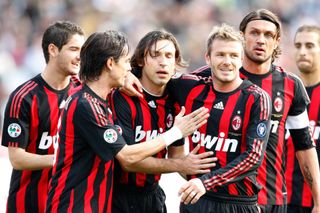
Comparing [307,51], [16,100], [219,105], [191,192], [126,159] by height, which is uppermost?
[307,51]

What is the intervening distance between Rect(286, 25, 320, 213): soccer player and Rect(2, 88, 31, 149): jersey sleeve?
2.46m

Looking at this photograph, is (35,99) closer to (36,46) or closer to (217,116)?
(217,116)

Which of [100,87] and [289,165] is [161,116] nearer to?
[100,87]

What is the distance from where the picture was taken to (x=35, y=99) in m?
6.93

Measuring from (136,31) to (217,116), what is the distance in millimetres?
10806

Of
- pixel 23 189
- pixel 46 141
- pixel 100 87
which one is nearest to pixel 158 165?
pixel 100 87

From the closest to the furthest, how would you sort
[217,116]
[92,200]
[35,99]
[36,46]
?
[92,200]
[217,116]
[35,99]
[36,46]

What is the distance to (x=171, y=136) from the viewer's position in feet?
20.2

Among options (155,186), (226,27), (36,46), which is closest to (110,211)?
(155,186)

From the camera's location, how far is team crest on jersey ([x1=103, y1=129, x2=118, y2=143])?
19.4 feet

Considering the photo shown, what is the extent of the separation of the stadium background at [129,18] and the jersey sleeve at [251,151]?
9647 millimetres

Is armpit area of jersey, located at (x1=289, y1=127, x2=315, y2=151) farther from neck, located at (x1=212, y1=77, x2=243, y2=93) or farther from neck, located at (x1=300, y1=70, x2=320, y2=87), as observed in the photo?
neck, located at (x1=300, y1=70, x2=320, y2=87)

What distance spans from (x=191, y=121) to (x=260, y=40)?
1.11 m

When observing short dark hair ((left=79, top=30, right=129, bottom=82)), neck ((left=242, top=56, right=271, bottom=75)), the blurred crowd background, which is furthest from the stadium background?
short dark hair ((left=79, top=30, right=129, bottom=82))
